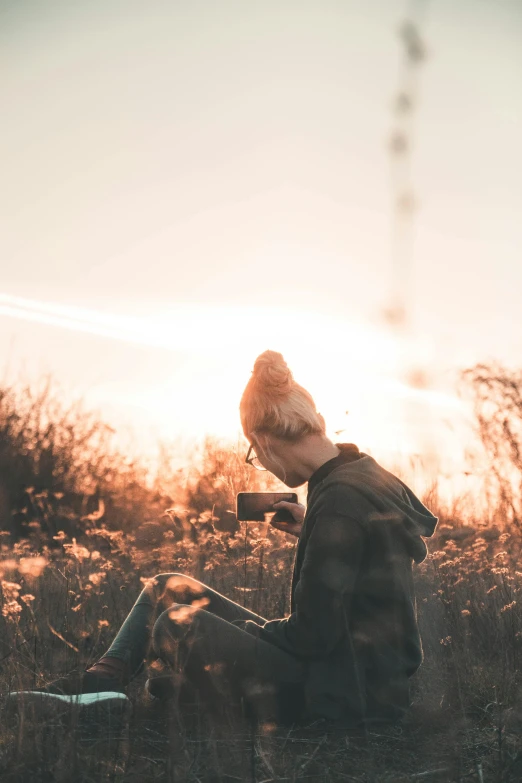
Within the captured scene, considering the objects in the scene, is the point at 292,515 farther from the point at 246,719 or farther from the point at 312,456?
the point at 246,719

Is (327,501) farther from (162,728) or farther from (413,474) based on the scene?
(413,474)

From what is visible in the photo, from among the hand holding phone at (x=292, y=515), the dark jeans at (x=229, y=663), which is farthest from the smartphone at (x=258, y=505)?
the dark jeans at (x=229, y=663)

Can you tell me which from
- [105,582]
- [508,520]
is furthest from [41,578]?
[508,520]

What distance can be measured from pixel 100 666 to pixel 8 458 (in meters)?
7.26

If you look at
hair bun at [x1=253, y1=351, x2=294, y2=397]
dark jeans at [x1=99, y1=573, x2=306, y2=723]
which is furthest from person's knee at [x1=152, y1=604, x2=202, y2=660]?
hair bun at [x1=253, y1=351, x2=294, y2=397]

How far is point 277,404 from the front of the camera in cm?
294

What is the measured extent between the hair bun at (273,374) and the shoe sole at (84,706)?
3.99 feet

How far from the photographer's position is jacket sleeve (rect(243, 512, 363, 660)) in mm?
2621

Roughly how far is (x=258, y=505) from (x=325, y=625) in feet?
2.50

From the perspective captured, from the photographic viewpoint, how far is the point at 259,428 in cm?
298

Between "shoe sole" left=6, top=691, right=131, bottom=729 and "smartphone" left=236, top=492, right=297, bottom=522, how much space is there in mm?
853

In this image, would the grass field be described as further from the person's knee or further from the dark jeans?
the person's knee

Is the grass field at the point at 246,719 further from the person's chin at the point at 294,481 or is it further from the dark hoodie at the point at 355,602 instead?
the person's chin at the point at 294,481

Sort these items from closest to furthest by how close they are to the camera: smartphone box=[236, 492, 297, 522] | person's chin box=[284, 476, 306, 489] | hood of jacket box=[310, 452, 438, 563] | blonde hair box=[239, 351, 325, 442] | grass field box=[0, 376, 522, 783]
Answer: grass field box=[0, 376, 522, 783] < hood of jacket box=[310, 452, 438, 563] < blonde hair box=[239, 351, 325, 442] < person's chin box=[284, 476, 306, 489] < smartphone box=[236, 492, 297, 522]
